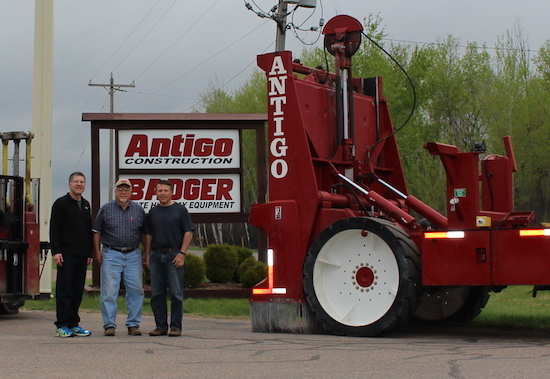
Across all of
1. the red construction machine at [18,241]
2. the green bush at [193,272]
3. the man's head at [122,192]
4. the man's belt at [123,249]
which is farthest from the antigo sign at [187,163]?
the man's belt at [123,249]

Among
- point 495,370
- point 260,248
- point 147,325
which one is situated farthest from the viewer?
point 260,248

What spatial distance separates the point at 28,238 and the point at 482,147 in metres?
6.47

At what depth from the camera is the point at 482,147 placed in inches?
387

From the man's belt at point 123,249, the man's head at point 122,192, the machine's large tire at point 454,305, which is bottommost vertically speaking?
the machine's large tire at point 454,305

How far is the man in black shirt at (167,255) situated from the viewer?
1016 centimetres

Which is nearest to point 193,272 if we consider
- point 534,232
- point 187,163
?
point 187,163

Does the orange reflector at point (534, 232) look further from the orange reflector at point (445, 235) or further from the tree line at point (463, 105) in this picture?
the tree line at point (463, 105)

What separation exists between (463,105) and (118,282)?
33.1m

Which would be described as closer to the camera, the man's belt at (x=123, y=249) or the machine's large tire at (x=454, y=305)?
the man's belt at (x=123, y=249)

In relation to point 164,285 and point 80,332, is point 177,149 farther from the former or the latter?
point 80,332

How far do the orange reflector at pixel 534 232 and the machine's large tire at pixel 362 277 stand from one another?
1.16 metres

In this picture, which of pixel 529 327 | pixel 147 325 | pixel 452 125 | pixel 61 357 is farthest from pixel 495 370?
pixel 452 125

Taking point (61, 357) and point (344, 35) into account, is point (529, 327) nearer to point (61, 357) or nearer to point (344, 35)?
point (344, 35)

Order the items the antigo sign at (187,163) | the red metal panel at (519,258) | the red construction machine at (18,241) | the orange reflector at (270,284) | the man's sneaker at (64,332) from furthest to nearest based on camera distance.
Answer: the antigo sign at (187,163), the red construction machine at (18,241), the orange reflector at (270,284), the man's sneaker at (64,332), the red metal panel at (519,258)
